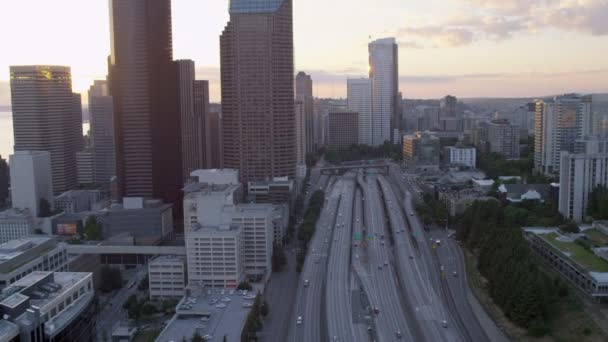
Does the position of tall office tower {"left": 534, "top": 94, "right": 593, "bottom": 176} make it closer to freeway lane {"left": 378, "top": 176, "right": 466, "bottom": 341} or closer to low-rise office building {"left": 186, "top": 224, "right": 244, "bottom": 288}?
freeway lane {"left": 378, "top": 176, "right": 466, "bottom": 341}

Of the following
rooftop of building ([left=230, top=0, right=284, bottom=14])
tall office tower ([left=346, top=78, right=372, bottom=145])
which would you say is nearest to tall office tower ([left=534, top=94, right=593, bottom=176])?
rooftop of building ([left=230, top=0, right=284, bottom=14])

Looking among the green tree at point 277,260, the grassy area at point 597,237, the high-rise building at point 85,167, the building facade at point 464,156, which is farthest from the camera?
the building facade at point 464,156

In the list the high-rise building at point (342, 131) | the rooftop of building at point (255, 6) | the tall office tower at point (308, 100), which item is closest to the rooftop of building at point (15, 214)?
the rooftop of building at point (255, 6)

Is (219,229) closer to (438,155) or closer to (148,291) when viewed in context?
(148,291)

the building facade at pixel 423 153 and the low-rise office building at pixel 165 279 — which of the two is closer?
the low-rise office building at pixel 165 279

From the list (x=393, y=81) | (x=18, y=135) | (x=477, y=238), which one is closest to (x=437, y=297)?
(x=477, y=238)

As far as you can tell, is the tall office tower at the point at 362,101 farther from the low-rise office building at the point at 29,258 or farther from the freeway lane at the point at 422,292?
the low-rise office building at the point at 29,258
